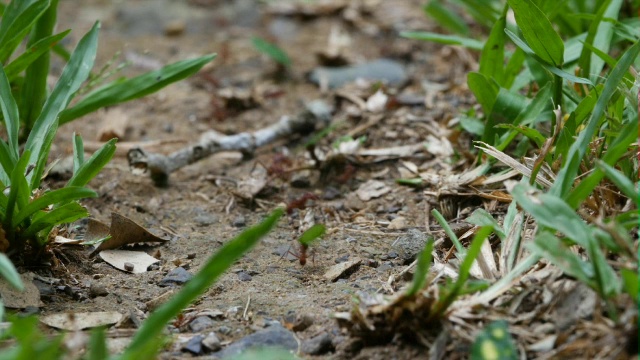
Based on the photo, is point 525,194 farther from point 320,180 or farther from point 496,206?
point 320,180

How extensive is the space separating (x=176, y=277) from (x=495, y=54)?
54.9 inches

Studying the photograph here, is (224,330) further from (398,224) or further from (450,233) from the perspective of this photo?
(398,224)

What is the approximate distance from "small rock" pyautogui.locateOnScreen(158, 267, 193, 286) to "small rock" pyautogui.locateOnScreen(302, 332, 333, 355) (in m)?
0.51

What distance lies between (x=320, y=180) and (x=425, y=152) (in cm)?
44

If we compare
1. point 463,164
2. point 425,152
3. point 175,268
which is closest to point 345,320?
point 175,268

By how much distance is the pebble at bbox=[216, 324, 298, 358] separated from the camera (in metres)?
1.57

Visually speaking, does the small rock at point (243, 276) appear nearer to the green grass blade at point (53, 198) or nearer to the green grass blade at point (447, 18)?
the green grass blade at point (53, 198)

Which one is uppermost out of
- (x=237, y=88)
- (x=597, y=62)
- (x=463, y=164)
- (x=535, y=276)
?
(x=597, y=62)

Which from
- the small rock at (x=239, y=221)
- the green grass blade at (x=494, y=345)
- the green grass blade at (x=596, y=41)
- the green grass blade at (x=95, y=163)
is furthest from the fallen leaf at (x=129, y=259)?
the green grass blade at (x=596, y=41)

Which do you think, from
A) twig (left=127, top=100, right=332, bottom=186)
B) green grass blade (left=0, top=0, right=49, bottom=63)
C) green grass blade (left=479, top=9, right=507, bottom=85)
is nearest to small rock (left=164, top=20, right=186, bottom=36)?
twig (left=127, top=100, right=332, bottom=186)

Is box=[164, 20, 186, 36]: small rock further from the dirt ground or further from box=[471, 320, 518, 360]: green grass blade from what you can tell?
box=[471, 320, 518, 360]: green grass blade

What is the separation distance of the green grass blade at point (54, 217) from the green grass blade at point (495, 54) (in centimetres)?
152

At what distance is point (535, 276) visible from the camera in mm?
1596

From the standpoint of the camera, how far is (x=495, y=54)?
8.30 ft
